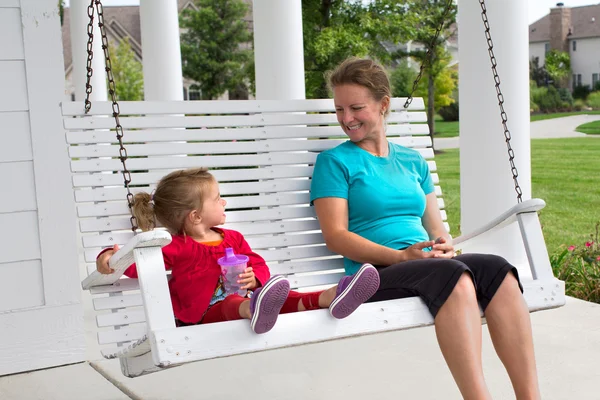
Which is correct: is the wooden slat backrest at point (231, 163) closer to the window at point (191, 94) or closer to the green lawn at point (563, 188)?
the green lawn at point (563, 188)

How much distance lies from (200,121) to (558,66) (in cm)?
1884

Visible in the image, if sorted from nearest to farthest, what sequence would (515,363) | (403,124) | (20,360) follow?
(515,363) < (403,124) < (20,360)

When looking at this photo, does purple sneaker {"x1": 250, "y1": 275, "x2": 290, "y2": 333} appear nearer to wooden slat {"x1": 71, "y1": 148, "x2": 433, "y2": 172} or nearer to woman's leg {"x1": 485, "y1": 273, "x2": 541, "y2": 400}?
woman's leg {"x1": 485, "y1": 273, "x2": 541, "y2": 400}

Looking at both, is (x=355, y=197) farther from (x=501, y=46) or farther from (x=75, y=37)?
(x=75, y=37)

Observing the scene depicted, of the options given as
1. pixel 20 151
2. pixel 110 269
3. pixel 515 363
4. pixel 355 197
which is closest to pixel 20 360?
pixel 20 151

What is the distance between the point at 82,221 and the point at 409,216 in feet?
3.77

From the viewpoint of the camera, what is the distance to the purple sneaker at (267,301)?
7.81ft

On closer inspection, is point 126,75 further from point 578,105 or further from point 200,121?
point 200,121

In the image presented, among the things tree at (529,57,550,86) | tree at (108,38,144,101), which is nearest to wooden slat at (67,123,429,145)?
tree at (529,57,550,86)

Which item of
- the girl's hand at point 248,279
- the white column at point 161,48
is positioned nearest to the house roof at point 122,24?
the white column at point 161,48

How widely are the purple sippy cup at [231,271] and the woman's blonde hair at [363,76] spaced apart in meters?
0.73

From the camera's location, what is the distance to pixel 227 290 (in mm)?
2879

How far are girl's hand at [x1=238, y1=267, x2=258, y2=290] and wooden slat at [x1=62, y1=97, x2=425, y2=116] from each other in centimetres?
69

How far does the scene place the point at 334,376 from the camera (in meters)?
3.68
